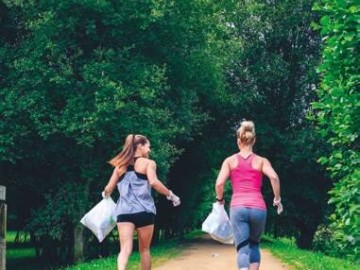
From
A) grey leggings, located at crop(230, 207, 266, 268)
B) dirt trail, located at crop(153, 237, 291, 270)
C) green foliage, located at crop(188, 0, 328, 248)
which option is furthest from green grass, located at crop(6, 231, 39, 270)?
grey leggings, located at crop(230, 207, 266, 268)

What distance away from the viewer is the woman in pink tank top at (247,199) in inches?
363

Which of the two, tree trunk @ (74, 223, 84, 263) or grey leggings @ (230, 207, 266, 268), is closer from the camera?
grey leggings @ (230, 207, 266, 268)

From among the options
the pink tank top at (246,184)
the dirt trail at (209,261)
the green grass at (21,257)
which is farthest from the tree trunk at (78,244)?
the pink tank top at (246,184)

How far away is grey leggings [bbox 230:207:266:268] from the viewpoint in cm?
920

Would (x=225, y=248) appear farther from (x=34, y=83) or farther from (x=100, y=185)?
(x=34, y=83)

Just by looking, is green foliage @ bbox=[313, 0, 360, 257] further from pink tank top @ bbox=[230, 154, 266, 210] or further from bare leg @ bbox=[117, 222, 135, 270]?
bare leg @ bbox=[117, 222, 135, 270]

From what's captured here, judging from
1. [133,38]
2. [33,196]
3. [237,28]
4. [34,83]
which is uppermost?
[237,28]

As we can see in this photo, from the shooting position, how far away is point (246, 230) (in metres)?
9.27

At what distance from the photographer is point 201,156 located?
30.2m

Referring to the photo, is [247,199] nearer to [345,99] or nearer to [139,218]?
[139,218]

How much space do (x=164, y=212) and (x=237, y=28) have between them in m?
9.89

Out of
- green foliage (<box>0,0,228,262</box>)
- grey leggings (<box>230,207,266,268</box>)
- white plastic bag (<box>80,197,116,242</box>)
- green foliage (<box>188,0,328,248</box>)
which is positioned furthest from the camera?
green foliage (<box>188,0,328,248</box>)

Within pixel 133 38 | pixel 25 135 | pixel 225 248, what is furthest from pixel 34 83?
pixel 225 248

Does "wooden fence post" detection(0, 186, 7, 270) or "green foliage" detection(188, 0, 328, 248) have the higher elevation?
"green foliage" detection(188, 0, 328, 248)
